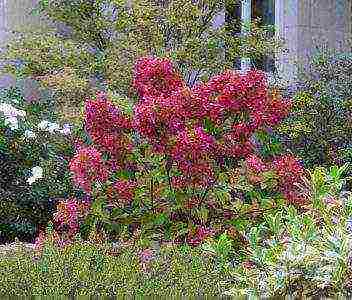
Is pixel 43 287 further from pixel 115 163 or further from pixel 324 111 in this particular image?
pixel 324 111

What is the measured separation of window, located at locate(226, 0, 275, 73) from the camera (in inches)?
472

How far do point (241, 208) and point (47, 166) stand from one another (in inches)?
122

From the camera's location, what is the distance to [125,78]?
1040cm

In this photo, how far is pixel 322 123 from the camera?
10.5 m

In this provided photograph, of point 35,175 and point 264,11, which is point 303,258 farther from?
point 264,11

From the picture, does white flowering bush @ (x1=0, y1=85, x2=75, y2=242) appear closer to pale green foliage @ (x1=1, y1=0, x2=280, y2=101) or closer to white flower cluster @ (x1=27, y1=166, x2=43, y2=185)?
white flower cluster @ (x1=27, y1=166, x2=43, y2=185)

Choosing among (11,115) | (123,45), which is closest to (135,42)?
(123,45)

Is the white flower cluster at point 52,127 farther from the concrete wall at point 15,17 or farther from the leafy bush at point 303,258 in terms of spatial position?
the leafy bush at point 303,258

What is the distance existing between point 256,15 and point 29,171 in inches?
199

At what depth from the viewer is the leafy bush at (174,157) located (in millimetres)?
6465

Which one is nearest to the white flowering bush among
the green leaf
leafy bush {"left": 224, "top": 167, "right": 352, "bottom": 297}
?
the green leaf

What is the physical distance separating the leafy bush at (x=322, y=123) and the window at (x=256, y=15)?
167 cm

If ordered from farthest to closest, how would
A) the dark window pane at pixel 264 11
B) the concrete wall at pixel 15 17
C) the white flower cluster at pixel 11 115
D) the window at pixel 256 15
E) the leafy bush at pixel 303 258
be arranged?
the dark window pane at pixel 264 11, the concrete wall at pixel 15 17, the window at pixel 256 15, the white flower cluster at pixel 11 115, the leafy bush at pixel 303 258

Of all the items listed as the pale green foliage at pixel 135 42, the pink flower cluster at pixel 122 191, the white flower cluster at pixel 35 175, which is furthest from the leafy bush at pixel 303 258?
the pale green foliage at pixel 135 42
